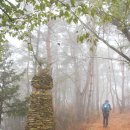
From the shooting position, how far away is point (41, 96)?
7504mm

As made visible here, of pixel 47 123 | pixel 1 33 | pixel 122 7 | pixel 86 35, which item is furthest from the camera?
pixel 122 7

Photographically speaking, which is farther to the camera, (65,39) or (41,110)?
(65,39)

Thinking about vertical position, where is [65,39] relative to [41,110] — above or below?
above

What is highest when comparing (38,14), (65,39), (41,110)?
(65,39)

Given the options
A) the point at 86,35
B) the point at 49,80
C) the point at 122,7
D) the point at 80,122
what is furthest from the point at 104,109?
the point at 86,35

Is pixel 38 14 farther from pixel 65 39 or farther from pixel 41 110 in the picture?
pixel 65 39

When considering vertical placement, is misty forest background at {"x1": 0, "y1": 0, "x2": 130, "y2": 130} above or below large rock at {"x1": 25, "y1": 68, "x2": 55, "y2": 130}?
above

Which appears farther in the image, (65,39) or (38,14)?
(65,39)

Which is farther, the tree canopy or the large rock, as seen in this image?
the large rock

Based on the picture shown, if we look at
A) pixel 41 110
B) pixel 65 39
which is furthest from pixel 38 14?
pixel 65 39

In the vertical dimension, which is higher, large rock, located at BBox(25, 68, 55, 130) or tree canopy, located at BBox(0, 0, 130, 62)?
tree canopy, located at BBox(0, 0, 130, 62)

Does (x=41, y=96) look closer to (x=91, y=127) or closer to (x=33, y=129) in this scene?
(x=33, y=129)

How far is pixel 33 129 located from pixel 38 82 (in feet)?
3.91

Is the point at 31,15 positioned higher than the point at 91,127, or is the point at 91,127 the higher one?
the point at 31,15
